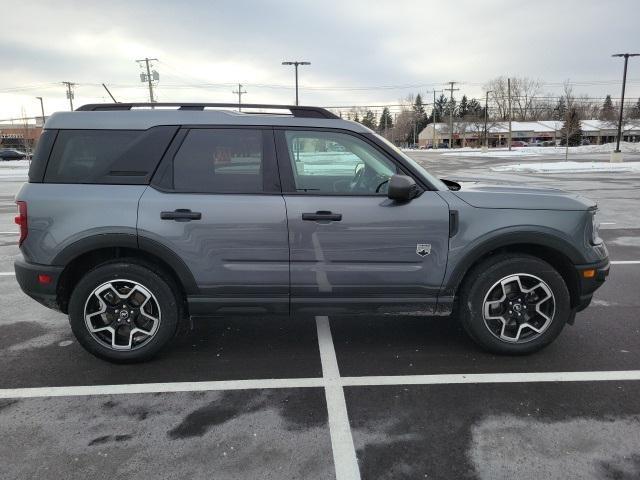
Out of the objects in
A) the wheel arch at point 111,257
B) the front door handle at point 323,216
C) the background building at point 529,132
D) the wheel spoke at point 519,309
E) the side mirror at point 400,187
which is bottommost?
the wheel spoke at point 519,309

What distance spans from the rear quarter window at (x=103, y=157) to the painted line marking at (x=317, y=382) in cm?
146

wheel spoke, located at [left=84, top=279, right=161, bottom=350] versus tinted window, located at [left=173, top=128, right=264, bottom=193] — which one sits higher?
tinted window, located at [left=173, top=128, right=264, bottom=193]

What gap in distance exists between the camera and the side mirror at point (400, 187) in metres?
3.34

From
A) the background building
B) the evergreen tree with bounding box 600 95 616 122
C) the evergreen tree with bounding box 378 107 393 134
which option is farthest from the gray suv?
the evergreen tree with bounding box 378 107 393 134

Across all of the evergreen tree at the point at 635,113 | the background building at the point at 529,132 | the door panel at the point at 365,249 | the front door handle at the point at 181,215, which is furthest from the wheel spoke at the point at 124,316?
the evergreen tree at the point at 635,113

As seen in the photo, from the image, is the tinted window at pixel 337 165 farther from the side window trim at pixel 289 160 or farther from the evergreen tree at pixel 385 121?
the evergreen tree at pixel 385 121

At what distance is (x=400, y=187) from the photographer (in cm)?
334

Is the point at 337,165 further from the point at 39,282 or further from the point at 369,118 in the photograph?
the point at 369,118

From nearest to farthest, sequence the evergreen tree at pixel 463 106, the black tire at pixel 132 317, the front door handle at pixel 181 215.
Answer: the front door handle at pixel 181 215, the black tire at pixel 132 317, the evergreen tree at pixel 463 106

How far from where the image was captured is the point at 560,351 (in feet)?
12.8

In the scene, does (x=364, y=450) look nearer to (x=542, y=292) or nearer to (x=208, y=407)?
(x=208, y=407)

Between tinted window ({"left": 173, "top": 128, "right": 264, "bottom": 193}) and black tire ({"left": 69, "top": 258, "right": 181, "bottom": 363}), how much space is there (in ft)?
2.27

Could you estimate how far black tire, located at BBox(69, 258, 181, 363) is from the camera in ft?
11.6

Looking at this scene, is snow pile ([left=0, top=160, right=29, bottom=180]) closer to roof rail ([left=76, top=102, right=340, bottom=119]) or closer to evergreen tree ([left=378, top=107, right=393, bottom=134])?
roof rail ([left=76, top=102, right=340, bottom=119])
